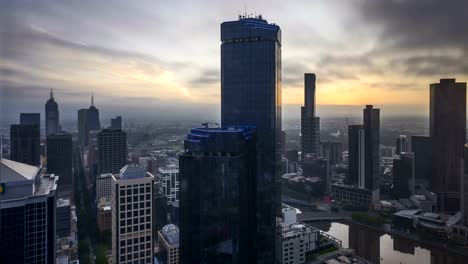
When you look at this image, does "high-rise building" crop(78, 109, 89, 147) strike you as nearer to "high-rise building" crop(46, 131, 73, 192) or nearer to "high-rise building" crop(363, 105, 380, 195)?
"high-rise building" crop(46, 131, 73, 192)

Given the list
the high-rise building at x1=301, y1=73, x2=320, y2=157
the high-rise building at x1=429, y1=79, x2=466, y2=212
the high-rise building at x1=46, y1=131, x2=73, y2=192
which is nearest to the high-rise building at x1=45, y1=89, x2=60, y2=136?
the high-rise building at x1=46, y1=131, x2=73, y2=192

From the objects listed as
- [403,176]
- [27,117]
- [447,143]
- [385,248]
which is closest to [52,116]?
[27,117]

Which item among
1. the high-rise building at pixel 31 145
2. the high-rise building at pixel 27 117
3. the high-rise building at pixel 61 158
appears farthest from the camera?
the high-rise building at pixel 61 158

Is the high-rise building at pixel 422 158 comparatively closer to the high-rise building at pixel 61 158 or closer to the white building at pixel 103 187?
the white building at pixel 103 187

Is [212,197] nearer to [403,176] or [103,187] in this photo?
[103,187]

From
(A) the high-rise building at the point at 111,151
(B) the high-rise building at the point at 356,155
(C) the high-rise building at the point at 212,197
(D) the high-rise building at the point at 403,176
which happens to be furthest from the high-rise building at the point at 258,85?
(D) the high-rise building at the point at 403,176

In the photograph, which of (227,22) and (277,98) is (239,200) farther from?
(227,22)
